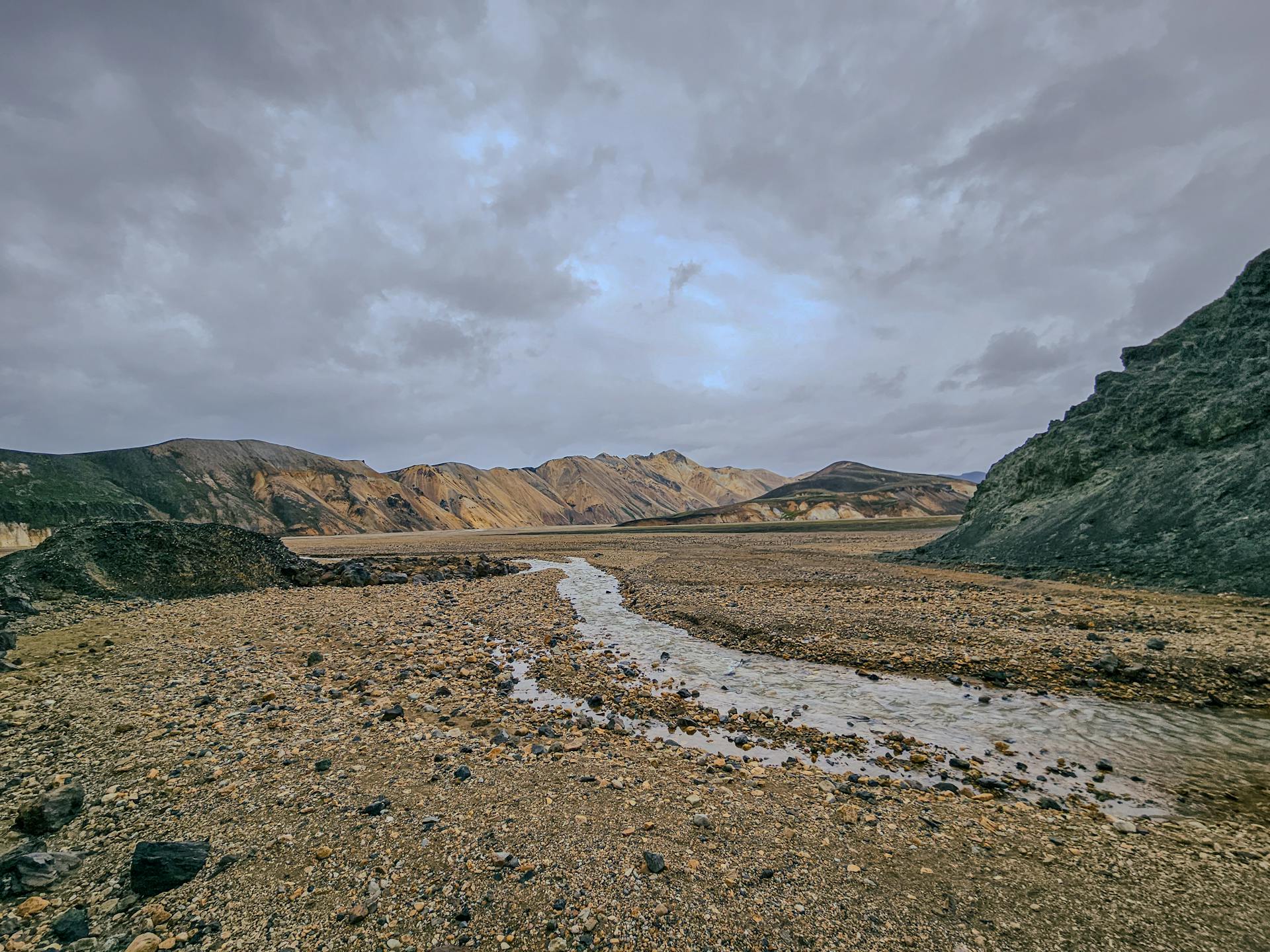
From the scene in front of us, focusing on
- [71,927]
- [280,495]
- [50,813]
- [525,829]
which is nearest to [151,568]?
[50,813]

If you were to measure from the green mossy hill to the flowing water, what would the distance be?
1932cm

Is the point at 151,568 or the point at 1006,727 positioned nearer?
the point at 1006,727

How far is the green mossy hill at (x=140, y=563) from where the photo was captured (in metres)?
18.3

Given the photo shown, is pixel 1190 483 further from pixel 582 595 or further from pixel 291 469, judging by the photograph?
pixel 291 469

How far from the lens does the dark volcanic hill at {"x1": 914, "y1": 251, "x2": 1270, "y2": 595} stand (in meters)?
19.3

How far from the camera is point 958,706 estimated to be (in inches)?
378

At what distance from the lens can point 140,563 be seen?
20625mm

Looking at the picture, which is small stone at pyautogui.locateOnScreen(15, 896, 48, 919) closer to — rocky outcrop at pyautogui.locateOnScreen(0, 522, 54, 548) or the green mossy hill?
the green mossy hill

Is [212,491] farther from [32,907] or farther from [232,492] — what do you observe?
[32,907]

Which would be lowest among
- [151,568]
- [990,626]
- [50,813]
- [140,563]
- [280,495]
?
[990,626]

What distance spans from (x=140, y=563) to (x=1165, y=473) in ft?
153

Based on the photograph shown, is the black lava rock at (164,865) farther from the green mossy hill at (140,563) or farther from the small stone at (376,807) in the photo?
the green mossy hill at (140,563)

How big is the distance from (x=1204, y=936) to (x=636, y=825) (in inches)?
193

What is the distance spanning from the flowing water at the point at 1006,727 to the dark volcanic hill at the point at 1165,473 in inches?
563
